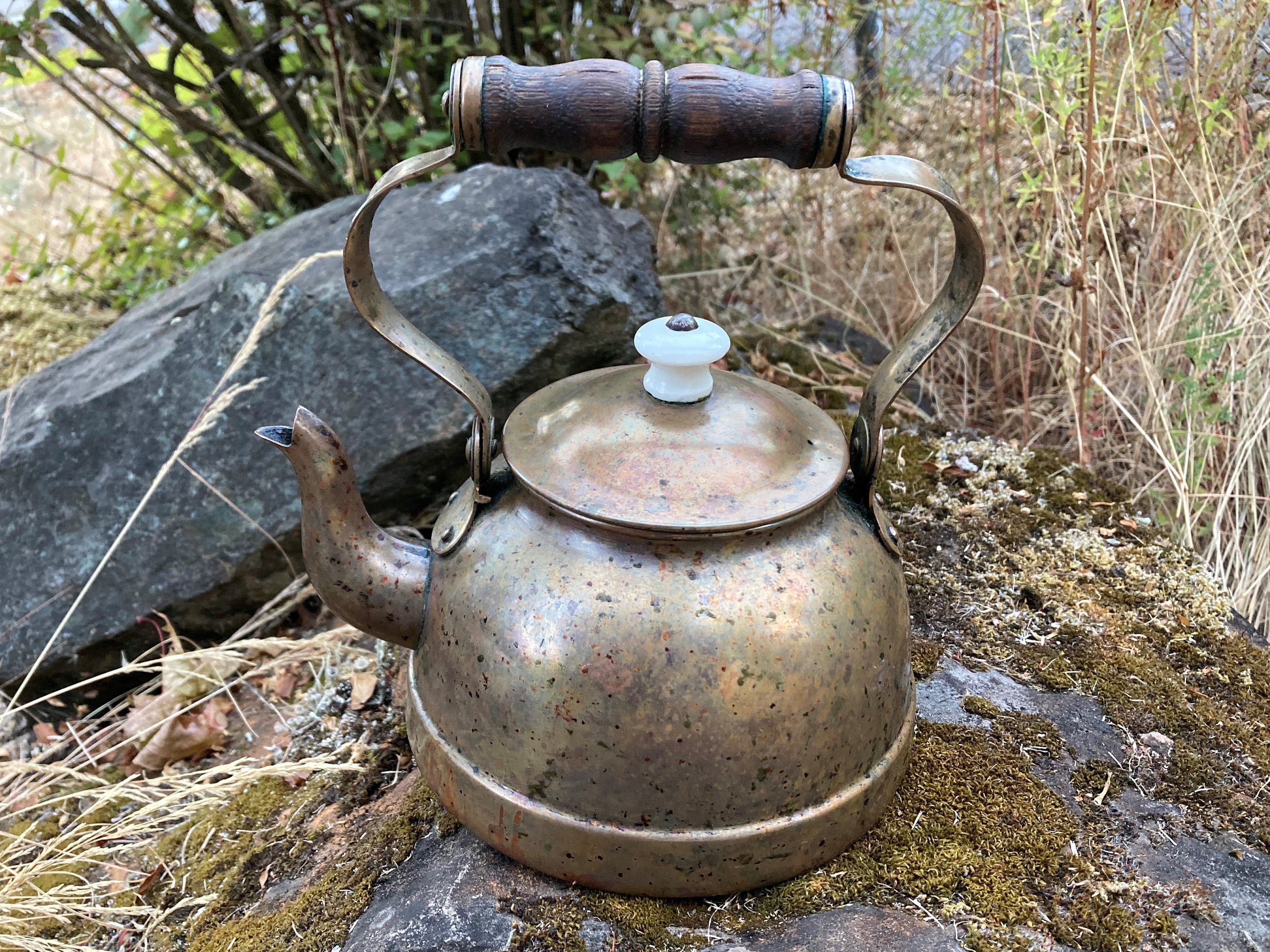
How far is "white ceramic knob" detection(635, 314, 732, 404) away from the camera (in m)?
1.18

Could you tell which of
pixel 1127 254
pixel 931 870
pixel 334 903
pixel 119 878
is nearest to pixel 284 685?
pixel 119 878

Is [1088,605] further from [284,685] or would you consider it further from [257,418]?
[257,418]

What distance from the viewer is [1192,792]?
1432 millimetres

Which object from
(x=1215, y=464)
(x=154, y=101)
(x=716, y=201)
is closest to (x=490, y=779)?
(x=1215, y=464)

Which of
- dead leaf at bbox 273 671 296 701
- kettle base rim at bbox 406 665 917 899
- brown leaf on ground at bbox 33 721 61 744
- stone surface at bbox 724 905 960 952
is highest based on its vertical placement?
kettle base rim at bbox 406 665 917 899

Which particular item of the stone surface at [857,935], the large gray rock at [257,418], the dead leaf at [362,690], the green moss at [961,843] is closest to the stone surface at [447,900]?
the stone surface at [857,935]

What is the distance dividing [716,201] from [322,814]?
2501 millimetres

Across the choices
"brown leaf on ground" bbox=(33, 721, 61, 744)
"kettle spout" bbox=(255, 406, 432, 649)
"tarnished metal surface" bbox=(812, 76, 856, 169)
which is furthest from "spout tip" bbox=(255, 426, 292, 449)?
"brown leaf on ground" bbox=(33, 721, 61, 744)

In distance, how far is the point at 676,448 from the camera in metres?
1.18

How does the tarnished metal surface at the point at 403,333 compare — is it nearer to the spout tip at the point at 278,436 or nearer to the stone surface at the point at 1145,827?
the spout tip at the point at 278,436

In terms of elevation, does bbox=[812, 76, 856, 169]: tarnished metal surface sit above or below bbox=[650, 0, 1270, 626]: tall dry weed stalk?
above

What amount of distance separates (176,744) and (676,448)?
136 cm

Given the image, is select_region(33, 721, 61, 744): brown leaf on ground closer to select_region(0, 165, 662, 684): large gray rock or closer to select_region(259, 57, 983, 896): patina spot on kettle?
select_region(0, 165, 662, 684): large gray rock

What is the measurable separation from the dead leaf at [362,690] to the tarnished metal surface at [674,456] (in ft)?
2.55
